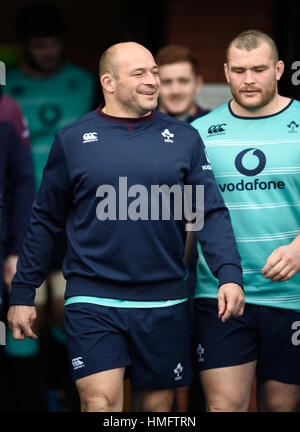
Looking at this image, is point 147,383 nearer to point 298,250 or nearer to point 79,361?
point 79,361

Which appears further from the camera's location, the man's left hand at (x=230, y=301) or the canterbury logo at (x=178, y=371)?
the canterbury logo at (x=178, y=371)

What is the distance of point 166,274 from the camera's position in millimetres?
4254

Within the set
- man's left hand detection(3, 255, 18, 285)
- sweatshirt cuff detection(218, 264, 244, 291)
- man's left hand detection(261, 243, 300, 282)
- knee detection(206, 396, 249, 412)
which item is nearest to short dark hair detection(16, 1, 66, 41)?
man's left hand detection(3, 255, 18, 285)

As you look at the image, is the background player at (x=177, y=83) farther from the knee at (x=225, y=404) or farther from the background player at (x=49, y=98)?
the knee at (x=225, y=404)

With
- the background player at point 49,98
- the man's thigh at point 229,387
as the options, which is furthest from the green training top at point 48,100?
the man's thigh at point 229,387

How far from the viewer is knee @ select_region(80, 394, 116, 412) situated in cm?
405

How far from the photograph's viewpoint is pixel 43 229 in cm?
437

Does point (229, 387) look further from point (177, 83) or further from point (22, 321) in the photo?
point (177, 83)

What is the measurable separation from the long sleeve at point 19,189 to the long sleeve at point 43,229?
816mm

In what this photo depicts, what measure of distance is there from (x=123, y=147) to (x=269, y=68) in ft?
2.65

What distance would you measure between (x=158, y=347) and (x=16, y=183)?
1.47 meters

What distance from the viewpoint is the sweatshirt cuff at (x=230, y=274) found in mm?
4141

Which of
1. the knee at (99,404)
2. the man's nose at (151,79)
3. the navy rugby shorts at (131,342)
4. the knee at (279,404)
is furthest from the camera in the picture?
the knee at (279,404)
